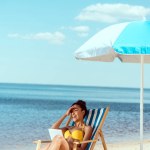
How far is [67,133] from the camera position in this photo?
17.8 feet

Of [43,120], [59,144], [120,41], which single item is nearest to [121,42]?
[120,41]

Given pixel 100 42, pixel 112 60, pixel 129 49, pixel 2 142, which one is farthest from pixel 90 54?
pixel 2 142

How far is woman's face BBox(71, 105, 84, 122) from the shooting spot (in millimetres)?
5492

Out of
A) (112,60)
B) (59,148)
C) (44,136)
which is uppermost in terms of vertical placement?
(112,60)

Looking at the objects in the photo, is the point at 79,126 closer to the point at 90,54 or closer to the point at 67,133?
the point at 67,133

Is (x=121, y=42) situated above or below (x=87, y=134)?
above

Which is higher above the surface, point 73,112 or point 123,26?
point 123,26

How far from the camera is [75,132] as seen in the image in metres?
5.39

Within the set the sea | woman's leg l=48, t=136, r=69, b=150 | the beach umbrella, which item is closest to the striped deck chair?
woman's leg l=48, t=136, r=69, b=150

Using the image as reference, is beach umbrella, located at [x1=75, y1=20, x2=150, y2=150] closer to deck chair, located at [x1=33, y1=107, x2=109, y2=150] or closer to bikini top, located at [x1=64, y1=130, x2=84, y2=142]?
deck chair, located at [x1=33, y1=107, x2=109, y2=150]

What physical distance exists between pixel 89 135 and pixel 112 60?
2.94 feet

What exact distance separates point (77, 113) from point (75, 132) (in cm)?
23

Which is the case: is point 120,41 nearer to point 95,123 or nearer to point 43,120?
point 95,123

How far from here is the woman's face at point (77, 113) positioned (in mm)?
5492
